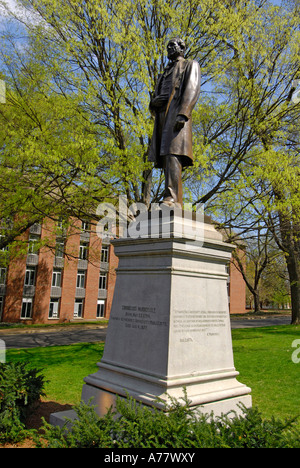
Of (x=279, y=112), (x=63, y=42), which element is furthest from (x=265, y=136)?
(x=63, y=42)

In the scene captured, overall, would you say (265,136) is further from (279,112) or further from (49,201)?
(49,201)

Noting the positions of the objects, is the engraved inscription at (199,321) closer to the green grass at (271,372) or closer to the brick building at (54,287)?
the green grass at (271,372)

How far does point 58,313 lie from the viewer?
3541cm

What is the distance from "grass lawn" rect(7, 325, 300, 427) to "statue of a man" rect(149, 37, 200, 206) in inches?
142

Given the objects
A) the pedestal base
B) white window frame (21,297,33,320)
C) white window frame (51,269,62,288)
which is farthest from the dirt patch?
white window frame (51,269,62,288)

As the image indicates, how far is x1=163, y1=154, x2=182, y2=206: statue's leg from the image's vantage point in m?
5.16

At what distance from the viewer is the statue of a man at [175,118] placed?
204 inches

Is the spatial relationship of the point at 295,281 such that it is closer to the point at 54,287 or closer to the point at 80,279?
the point at 54,287

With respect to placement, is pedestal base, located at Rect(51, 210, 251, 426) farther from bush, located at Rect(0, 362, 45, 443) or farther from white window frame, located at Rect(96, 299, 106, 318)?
white window frame, located at Rect(96, 299, 106, 318)

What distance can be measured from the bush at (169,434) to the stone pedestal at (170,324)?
566 millimetres

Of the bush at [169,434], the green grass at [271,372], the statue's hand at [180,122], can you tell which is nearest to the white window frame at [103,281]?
the green grass at [271,372]

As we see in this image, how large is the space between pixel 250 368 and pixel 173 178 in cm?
603
